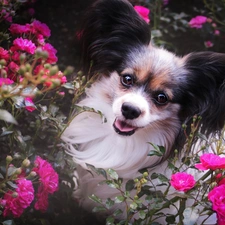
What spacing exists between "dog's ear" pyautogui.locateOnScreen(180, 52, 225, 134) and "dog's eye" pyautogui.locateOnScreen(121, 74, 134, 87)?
0.27m

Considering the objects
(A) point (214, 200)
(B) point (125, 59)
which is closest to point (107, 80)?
(B) point (125, 59)

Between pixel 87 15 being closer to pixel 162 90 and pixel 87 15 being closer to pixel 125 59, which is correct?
pixel 125 59

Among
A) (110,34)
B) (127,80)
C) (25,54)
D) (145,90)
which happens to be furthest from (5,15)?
(145,90)

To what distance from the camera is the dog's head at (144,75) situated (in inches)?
87.0

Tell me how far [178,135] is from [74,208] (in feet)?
2.43

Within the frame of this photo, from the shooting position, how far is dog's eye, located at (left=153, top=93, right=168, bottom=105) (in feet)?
7.43

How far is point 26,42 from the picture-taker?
198 centimetres

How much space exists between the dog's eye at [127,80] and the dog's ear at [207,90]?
0.27 metres

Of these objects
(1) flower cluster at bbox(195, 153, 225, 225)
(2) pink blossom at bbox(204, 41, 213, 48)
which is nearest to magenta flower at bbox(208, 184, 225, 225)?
(1) flower cluster at bbox(195, 153, 225, 225)

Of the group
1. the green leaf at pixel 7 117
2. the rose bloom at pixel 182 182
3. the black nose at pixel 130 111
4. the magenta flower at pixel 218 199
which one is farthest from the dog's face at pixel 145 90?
the green leaf at pixel 7 117

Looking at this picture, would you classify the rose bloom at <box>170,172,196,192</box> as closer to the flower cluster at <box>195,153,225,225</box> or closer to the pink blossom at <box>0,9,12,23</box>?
the flower cluster at <box>195,153,225,225</box>

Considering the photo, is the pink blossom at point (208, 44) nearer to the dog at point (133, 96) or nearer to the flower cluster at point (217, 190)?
the dog at point (133, 96)

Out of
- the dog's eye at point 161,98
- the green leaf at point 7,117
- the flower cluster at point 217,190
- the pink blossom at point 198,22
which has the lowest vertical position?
the pink blossom at point 198,22

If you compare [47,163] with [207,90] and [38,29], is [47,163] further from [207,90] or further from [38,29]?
[207,90]
